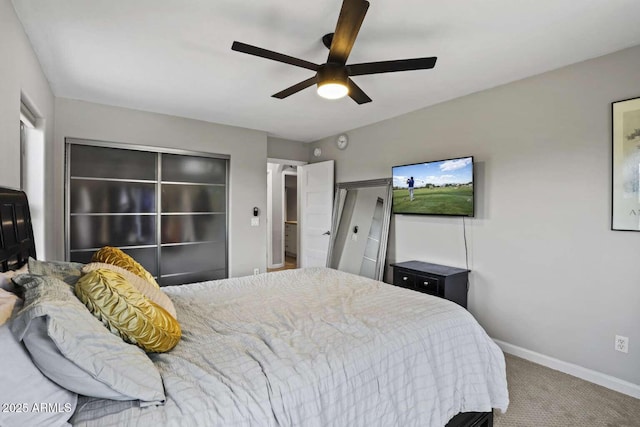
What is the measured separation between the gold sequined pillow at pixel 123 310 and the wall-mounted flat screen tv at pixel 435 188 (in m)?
2.96

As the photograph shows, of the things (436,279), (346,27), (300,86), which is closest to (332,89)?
(300,86)

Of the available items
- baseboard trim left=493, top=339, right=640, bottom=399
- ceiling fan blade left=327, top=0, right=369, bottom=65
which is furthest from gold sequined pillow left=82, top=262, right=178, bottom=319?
baseboard trim left=493, top=339, right=640, bottom=399

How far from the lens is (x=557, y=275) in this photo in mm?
2756

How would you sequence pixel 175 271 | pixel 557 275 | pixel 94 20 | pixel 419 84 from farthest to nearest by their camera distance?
pixel 175 271
pixel 419 84
pixel 557 275
pixel 94 20

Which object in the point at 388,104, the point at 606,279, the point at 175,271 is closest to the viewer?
the point at 606,279

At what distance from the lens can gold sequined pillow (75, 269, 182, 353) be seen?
123cm

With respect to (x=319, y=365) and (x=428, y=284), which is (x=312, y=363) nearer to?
(x=319, y=365)

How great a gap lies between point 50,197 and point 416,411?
3.91 metres

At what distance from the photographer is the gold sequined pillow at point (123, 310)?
1229 millimetres

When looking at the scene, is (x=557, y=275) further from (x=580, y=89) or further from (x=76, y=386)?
(x=76, y=386)

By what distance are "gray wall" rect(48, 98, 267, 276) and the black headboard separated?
1.87 meters

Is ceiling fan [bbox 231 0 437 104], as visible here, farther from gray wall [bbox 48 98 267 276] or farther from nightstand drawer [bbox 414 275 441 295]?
gray wall [bbox 48 98 267 276]

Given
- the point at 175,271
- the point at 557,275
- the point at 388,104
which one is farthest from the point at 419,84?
the point at 175,271

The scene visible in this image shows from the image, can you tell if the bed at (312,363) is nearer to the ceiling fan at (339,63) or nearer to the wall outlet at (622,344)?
the wall outlet at (622,344)
